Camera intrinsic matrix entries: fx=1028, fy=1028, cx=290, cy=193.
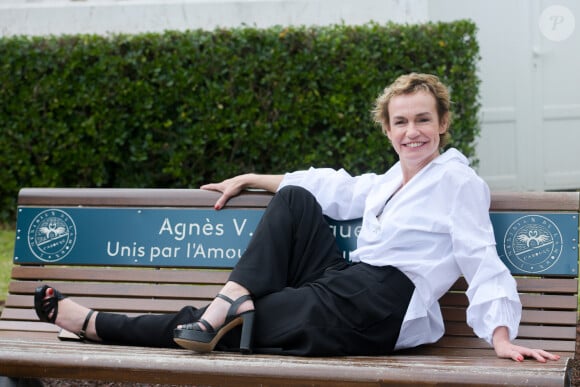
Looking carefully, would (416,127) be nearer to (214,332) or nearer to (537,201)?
(537,201)

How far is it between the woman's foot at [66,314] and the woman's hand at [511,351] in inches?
60.9

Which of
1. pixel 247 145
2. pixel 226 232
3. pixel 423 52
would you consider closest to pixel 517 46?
pixel 423 52

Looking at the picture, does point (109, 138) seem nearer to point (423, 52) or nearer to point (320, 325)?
point (423, 52)

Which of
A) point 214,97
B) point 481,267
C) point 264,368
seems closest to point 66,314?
point 264,368

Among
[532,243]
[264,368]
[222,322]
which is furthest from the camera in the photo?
[532,243]

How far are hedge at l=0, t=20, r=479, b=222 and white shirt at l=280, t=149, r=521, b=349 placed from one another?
389cm

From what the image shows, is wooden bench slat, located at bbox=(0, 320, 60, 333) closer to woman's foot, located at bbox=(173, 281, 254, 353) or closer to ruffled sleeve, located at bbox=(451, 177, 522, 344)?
woman's foot, located at bbox=(173, 281, 254, 353)

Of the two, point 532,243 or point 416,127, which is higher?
point 416,127

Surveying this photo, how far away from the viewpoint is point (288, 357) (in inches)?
141

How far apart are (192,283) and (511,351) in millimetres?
1553

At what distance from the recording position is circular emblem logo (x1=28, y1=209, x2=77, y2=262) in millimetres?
4598

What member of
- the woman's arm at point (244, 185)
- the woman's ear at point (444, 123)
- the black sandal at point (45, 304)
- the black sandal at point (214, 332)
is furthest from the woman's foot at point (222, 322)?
the woman's ear at point (444, 123)

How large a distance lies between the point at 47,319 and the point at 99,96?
167 inches

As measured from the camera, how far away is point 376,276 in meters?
3.82
